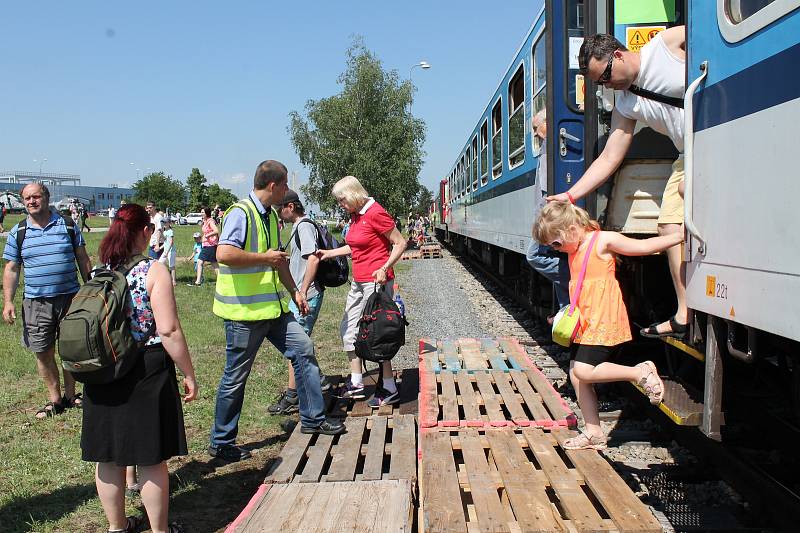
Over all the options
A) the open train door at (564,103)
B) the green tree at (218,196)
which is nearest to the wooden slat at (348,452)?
the open train door at (564,103)

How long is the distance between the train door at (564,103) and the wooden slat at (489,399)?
5.17ft

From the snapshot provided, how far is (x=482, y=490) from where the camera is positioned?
3.38 m

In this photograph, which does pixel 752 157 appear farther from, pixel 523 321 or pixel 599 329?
pixel 523 321

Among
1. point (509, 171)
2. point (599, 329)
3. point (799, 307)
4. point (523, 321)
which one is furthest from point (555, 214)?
point (523, 321)

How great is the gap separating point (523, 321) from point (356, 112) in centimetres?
2937

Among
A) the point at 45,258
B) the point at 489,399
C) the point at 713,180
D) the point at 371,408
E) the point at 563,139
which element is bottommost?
Answer: the point at 371,408

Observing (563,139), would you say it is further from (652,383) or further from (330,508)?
(330,508)

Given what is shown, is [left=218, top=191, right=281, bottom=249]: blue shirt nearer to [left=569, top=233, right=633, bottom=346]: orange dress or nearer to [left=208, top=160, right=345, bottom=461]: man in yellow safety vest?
[left=208, top=160, right=345, bottom=461]: man in yellow safety vest

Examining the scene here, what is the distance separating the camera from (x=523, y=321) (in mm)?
10750

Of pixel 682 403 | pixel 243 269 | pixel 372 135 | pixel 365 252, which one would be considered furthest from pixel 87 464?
pixel 372 135

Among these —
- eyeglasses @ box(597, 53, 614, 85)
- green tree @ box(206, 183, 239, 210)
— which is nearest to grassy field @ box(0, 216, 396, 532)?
eyeglasses @ box(597, 53, 614, 85)

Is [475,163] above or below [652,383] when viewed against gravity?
above

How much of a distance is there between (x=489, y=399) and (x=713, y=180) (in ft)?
8.11

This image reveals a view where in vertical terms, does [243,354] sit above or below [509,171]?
below
